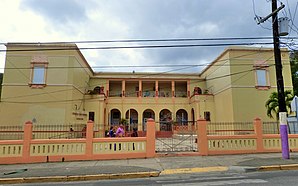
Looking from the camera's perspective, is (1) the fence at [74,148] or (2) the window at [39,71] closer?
(1) the fence at [74,148]

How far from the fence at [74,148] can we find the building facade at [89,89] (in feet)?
25.2

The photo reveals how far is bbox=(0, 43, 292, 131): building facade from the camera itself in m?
23.8

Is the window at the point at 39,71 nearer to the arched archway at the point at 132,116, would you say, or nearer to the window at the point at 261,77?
the arched archway at the point at 132,116

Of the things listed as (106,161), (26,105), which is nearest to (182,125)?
(106,161)

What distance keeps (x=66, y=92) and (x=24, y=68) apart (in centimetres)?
494

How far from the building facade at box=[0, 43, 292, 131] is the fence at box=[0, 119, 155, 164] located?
25.2ft

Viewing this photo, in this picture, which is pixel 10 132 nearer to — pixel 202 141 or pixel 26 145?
pixel 26 145

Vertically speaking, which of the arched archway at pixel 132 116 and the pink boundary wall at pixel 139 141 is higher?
the arched archway at pixel 132 116

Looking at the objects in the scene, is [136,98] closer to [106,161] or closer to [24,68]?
[24,68]

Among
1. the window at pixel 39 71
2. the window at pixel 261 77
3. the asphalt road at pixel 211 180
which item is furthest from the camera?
the window at pixel 261 77

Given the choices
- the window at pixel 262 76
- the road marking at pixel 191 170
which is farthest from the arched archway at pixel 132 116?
the road marking at pixel 191 170

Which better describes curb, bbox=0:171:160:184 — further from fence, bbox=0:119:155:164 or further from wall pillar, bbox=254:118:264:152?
wall pillar, bbox=254:118:264:152

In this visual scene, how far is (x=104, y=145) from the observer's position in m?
12.8

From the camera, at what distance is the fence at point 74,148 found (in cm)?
1227
